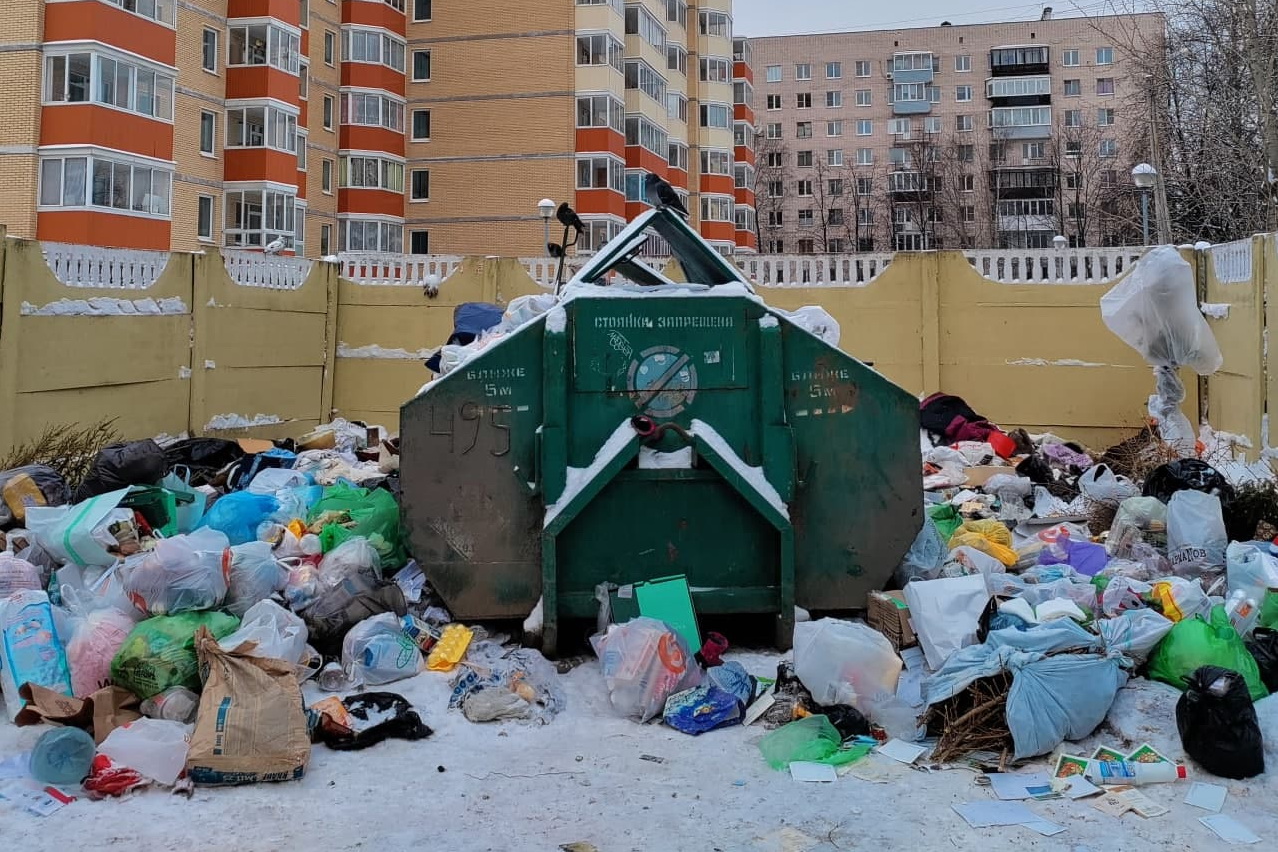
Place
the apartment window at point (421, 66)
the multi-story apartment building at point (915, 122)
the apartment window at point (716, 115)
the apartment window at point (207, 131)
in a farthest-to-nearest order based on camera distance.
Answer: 1. the multi-story apartment building at point (915, 122)
2. the apartment window at point (716, 115)
3. the apartment window at point (421, 66)
4. the apartment window at point (207, 131)

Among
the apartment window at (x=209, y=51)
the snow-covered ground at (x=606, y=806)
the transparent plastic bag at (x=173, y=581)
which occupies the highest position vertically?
the apartment window at (x=209, y=51)

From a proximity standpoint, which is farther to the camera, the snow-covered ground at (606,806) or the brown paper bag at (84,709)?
the brown paper bag at (84,709)

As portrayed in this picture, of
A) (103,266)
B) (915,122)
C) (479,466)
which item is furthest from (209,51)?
(915,122)

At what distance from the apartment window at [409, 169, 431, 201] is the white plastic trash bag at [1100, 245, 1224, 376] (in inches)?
1084

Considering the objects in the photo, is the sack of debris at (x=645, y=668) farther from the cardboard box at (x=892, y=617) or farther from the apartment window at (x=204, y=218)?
the apartment window at (x=204, y=218)

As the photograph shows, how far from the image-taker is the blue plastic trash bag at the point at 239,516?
5.35 m

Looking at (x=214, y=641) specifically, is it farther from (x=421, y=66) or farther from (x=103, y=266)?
(x=421, y=66)

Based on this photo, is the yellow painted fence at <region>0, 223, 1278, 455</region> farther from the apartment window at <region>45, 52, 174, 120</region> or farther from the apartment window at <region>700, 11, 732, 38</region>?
the apartment window at <region>700, 11, 732, 38</region>

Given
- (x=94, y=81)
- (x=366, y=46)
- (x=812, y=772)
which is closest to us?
(x=812, y=772)

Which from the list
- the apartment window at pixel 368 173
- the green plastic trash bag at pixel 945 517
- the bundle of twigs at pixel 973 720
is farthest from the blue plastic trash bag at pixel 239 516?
the apartment window at pixel 368 173

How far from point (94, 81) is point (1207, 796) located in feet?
77.1

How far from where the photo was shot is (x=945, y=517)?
239 inches

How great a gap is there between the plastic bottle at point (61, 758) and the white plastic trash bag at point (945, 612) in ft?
9.70

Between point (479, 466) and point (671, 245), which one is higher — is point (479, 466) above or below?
below
